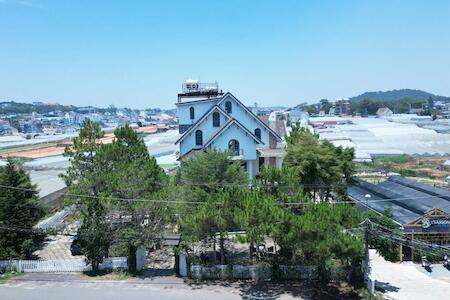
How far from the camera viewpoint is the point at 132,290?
19453mm

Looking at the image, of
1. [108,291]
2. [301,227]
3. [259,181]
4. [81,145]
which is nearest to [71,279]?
[108,291]

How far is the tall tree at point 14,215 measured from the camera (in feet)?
74.1

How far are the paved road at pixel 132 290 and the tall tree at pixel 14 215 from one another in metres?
2.28

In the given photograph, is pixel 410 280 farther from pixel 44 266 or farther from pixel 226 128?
pixel 44 266

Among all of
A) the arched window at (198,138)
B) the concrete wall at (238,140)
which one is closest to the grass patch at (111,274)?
the concrete wall at (238,140)

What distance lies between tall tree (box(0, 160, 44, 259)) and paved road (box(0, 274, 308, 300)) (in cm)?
228

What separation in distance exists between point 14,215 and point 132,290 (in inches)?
354

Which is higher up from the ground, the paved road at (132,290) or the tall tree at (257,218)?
the tall tree at (257,218)

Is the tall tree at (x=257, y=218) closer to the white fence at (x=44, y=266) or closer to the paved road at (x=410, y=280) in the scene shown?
the paved road at (x=410, y=280)

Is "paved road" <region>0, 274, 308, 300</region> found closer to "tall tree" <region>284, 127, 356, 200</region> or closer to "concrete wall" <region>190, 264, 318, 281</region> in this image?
"concrete wall" <region>190, 264, 318, 281</region>

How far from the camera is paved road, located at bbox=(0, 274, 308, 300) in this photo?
18594mm

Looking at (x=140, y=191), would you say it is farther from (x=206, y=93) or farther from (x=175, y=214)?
(x=206, y=93)

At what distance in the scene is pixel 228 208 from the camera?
18.4 meters

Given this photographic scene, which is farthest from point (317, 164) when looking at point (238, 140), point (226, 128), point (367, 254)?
point (367, 254)
